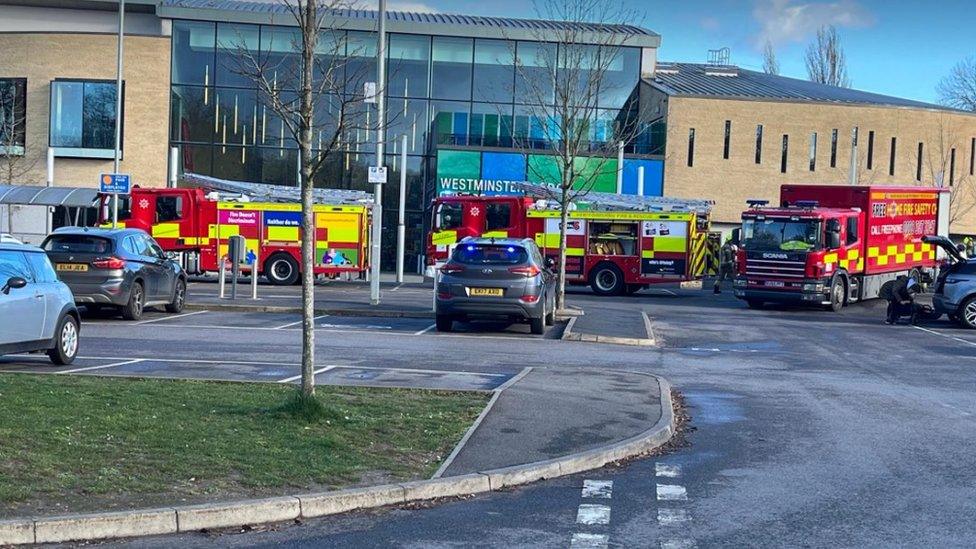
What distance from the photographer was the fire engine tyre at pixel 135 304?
21562 mm

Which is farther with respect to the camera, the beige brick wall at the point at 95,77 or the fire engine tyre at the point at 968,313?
the beige brick wall at the point at 95,77

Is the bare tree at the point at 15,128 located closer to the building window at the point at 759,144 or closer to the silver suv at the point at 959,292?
the building window at the point at 759,144

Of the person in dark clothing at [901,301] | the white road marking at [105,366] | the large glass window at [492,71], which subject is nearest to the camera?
the white road marking at [105,366]

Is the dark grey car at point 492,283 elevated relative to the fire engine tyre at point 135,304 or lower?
elevated

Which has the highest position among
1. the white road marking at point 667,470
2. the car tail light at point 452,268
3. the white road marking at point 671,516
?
the car tail light at point 452,268

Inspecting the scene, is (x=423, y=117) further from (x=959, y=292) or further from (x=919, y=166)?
(x=959, y=292)

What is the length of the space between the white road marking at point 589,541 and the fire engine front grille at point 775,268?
24.5 metres

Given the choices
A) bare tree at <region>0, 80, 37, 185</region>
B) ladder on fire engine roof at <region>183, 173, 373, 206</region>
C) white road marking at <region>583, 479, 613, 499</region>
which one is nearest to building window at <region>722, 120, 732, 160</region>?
ladder on fire engine roof at <region>183, 173, 373, 206</region>

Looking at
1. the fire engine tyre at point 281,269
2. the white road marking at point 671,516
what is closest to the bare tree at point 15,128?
the fire engine tyre at point 281,269

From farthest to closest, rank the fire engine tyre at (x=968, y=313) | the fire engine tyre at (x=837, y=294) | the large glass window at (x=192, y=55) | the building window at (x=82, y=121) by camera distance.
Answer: the large glass window at (x=192, y=55) < the building window at (x=82, y=121) < the fire engine tyre at (x=837, y=294) < the fire engine tyre at (x=968, y=313)

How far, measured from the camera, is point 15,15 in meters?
51.9

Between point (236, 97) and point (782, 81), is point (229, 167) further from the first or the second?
point (782, 81)

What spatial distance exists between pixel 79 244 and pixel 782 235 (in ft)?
58.7

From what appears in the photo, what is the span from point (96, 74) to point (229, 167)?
6.31 m
